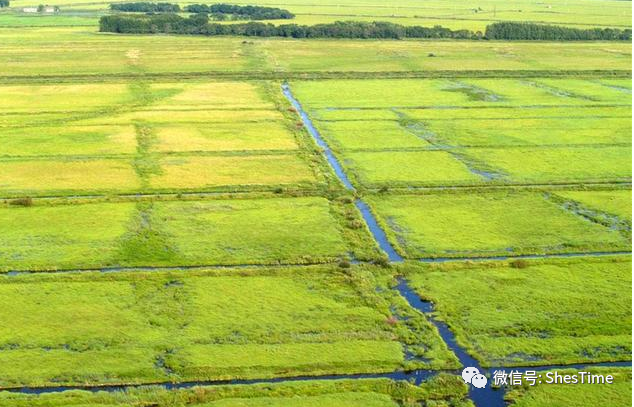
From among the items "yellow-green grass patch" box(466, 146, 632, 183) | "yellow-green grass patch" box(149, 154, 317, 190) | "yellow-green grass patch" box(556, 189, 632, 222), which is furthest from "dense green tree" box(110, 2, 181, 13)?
"yellow-green grass patch" box(556, 189, 632, 222)

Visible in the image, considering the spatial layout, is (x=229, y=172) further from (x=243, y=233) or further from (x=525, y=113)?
(x=525, y=113)

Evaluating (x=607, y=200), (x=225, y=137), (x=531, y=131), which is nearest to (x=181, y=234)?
(x=225, y=137)

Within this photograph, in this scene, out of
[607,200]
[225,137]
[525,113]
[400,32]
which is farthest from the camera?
[400,32]

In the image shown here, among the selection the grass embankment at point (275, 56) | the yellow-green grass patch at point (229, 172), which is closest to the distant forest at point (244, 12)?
the grass embankment at point (275, 56)

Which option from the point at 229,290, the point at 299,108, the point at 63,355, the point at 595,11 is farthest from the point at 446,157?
the point at 595,11

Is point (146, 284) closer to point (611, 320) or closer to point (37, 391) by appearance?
point (37, 391)
